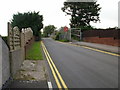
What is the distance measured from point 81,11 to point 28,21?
15680mm

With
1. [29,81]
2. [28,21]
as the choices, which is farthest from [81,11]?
[29,81]

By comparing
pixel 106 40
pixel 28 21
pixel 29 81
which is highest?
pixel 28 21

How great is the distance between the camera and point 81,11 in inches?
2304

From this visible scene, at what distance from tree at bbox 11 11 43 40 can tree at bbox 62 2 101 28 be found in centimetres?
871

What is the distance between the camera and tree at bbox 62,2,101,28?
5769cm

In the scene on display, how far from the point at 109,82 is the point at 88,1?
5405 cm

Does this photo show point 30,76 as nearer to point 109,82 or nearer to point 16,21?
point 109,82

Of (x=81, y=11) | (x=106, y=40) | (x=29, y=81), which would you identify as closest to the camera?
(x=29, y=81)

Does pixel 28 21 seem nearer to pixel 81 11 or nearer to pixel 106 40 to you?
pixel 81 11

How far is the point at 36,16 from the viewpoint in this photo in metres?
60.6

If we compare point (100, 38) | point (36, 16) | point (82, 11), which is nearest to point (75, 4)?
point (82, 11)

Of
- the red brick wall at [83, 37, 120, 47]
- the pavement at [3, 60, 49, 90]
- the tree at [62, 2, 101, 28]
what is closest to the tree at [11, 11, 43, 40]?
the tree at [62, 2, 101, 28]

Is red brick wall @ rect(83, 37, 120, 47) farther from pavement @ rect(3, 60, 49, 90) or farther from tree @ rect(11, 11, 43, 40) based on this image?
tree @ rect(11, 11, 43, 40)

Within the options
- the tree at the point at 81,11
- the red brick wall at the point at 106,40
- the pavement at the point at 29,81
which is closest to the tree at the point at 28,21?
the tree at the point at 81,11
